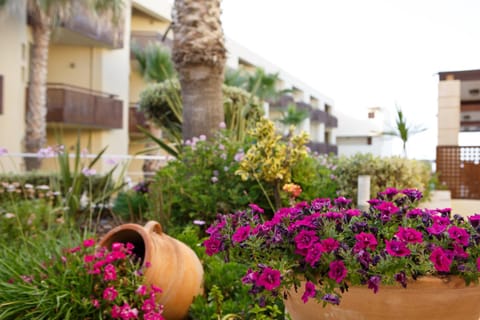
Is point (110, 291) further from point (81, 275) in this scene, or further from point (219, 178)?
point (219, 178)

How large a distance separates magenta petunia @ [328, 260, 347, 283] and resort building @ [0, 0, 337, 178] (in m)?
11.9

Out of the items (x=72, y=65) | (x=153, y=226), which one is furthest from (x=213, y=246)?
(x=72, y=65)

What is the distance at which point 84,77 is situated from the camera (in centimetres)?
1967

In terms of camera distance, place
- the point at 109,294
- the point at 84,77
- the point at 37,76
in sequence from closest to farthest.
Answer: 1. the point at 109,294
2. the point at 37,76
3. the point at 84,77

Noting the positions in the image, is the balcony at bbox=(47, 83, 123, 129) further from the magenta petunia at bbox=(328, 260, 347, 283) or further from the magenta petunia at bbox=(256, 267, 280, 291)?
the magenta petunia at bbox=(328, 260, 347, 283)

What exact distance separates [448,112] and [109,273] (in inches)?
550

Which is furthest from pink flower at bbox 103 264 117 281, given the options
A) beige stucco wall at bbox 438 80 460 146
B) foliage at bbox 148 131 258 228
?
beige stucco wall at bbox 438 80 460 146

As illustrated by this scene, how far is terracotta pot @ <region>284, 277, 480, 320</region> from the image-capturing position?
1.82m

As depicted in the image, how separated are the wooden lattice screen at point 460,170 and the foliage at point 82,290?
1226cm

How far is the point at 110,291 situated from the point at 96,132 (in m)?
17.8

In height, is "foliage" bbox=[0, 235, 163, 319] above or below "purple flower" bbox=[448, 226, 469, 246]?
below

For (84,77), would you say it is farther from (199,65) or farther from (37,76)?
(199,65)

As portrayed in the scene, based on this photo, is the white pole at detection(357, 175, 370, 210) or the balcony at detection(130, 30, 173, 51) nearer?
the white pole at detection(357, 175, 370, 210)

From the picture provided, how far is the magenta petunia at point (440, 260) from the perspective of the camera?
1730 mm
